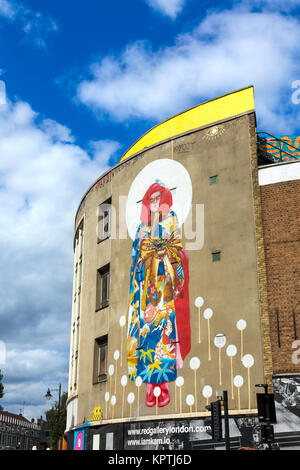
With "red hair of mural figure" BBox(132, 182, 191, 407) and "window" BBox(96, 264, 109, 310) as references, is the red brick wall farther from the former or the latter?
"window" BBox(96, 264, 109, 310)

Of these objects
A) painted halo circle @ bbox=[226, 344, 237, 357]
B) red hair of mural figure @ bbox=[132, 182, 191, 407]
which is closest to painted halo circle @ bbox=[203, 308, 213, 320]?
red hair of mural figure @ bbox=[132, 182, 191, 407]

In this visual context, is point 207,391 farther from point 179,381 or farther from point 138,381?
point 138,381

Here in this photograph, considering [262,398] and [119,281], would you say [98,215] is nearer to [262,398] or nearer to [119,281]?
[119,281]

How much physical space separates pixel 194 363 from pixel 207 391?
4.54ft

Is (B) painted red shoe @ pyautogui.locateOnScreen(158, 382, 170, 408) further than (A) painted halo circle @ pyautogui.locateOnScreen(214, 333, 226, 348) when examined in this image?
Yes

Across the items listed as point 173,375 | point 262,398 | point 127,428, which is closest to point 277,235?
point 173,375

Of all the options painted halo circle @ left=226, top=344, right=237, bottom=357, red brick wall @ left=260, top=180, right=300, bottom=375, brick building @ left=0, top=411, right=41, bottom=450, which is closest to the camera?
red brick wall @ left=260, top=180, right=300, bottom=375

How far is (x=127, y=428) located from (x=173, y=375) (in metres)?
3.63

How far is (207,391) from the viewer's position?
909 inches

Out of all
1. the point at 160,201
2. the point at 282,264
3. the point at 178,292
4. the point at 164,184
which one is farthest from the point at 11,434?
the point at 282,264

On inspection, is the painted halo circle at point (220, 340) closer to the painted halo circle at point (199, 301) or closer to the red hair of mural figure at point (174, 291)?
the red hair of mural figure at point (174, 291)

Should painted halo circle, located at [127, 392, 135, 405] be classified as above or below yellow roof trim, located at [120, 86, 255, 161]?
below

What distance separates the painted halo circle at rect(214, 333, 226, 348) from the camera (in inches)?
918

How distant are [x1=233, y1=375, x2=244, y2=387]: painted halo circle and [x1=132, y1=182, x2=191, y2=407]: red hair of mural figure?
8.84 feet
